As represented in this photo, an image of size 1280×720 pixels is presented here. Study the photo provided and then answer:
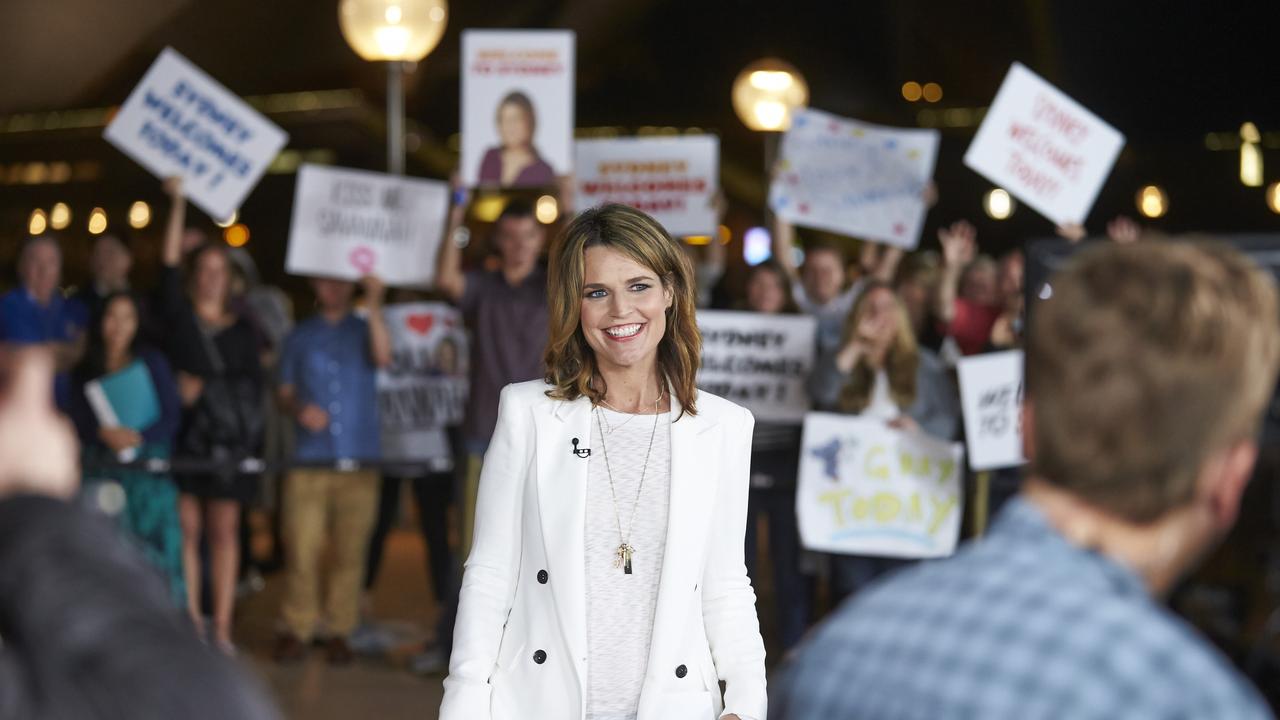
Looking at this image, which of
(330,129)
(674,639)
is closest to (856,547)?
(674,639)

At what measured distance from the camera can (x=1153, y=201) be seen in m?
21.4

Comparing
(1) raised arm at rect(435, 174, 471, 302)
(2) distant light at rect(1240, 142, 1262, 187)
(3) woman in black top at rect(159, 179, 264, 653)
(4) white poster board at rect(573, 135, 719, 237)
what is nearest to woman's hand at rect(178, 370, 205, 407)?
(3) woman in black top at rect(159, 179, 264, 653)

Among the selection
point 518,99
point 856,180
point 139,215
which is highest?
point 518,99

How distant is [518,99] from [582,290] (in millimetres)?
4426

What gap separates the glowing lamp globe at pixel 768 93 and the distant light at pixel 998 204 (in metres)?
13.7

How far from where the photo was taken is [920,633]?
150 centimetres

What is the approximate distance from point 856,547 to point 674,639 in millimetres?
4329

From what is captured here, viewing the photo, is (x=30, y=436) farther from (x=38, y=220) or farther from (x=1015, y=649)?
(x=38, y=220)

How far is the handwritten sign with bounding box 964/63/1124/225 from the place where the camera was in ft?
23.8

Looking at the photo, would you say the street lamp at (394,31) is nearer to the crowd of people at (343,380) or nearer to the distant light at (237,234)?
the crowd of people at (343,380)

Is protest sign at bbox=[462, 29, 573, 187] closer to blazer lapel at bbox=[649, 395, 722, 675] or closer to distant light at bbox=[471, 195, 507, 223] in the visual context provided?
blazer lapel at bbox=[649, 395, 722, 675]

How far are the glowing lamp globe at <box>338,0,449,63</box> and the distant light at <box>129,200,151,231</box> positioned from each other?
1315cm

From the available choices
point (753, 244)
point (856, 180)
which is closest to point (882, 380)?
point (856, 180)

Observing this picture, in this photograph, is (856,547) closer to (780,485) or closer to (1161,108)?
(780,485)
